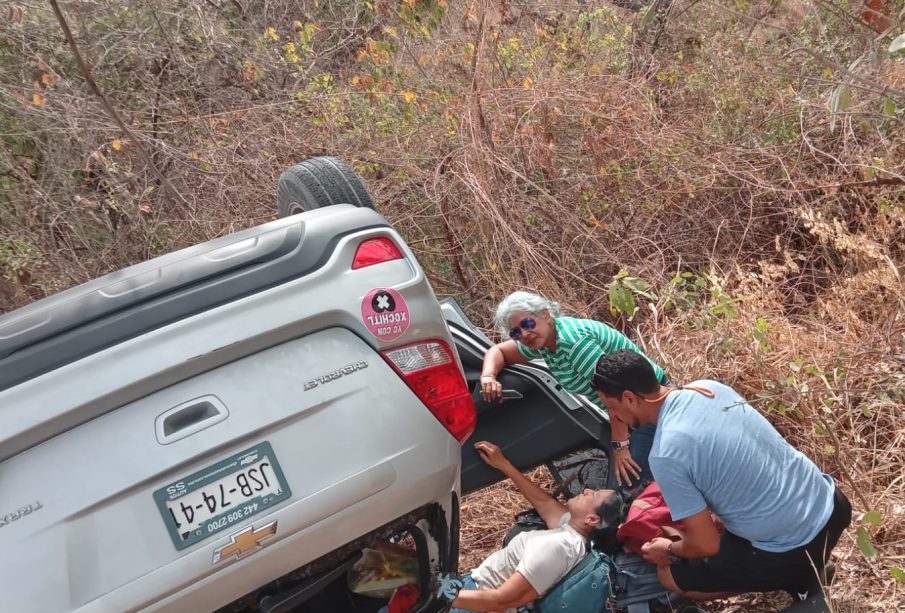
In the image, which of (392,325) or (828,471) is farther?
(828,471)

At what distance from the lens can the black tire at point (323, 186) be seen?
336cm

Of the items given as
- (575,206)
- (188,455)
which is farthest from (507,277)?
(188,455)

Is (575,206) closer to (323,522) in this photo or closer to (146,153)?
(146,153)

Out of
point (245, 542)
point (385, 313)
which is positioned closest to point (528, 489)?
point (385, 313)

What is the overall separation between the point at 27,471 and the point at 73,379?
0.23 m

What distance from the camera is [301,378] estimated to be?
2092mm

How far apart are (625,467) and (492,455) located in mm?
536

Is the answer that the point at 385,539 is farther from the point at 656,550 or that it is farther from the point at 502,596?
the point at 656,550

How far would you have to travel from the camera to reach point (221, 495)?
1.98 m

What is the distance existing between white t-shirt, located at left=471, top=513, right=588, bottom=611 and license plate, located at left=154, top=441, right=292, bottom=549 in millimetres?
1142

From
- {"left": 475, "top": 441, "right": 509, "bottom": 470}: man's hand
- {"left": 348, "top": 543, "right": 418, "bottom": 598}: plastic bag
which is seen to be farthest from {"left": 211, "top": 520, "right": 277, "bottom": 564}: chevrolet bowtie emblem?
{"left": 475, "top": 441, "right": 509, "bottom": 470}: man's hand

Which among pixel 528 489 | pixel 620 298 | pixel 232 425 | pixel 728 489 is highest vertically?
pixel 232 425

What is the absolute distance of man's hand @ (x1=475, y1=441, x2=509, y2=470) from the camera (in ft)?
10.5

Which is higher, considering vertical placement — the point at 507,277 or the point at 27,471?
the point at 27,471
